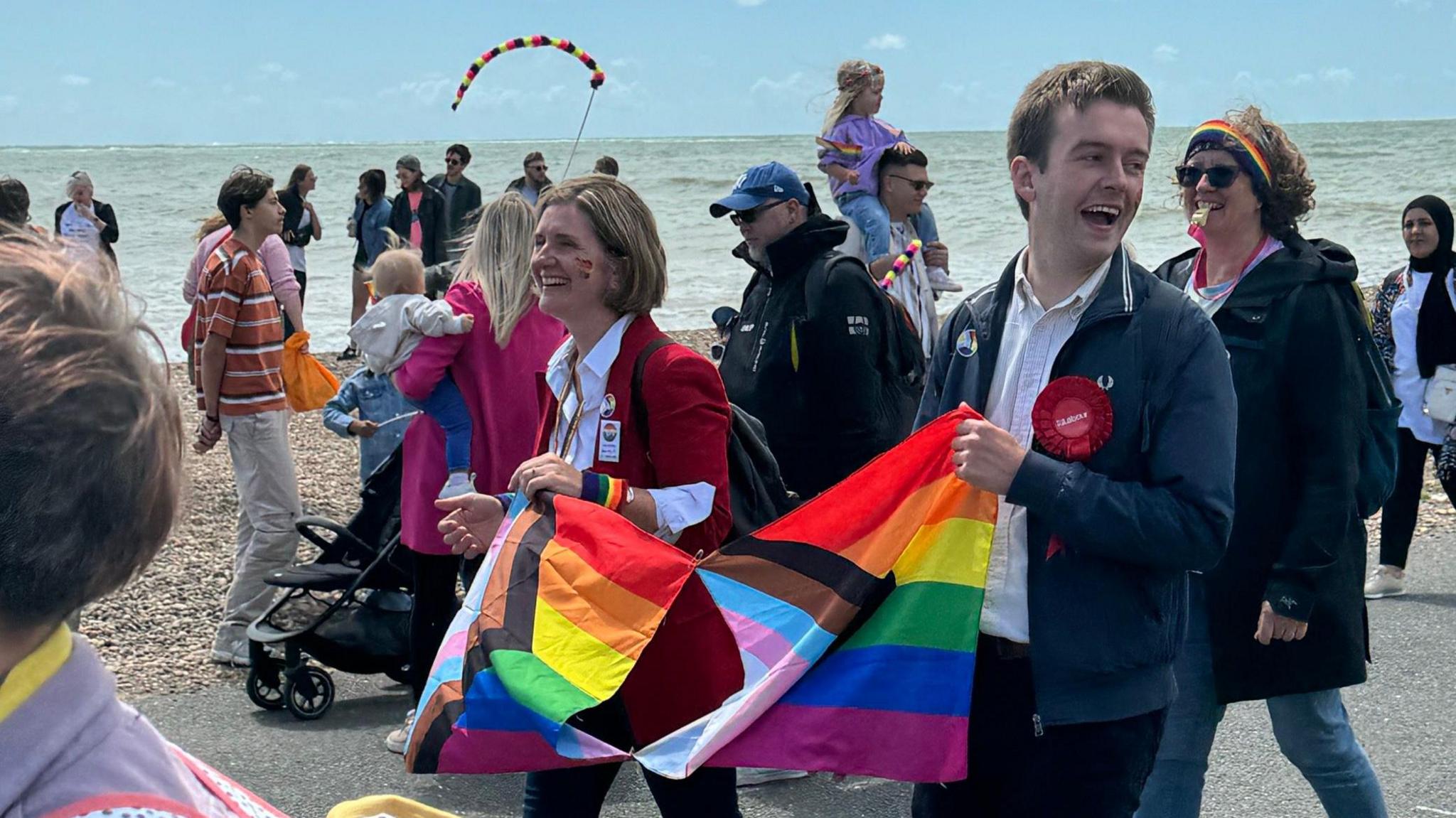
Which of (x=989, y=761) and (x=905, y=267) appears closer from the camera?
(x=989, y=761)

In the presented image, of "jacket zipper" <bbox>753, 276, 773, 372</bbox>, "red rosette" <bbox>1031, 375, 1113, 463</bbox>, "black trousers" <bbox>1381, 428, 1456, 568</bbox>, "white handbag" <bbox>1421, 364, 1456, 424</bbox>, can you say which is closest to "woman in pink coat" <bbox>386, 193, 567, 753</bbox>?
"jacket zipper" <bbox>753, 276, 773, 372</bbox>

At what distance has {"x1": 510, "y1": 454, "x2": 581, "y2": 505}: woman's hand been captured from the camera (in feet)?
10.7

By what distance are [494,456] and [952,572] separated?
280 centimetres

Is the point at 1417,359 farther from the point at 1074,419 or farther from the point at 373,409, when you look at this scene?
the point at 1074,419

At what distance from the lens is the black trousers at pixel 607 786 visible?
128 inches

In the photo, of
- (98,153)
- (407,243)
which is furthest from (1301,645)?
(98,153)

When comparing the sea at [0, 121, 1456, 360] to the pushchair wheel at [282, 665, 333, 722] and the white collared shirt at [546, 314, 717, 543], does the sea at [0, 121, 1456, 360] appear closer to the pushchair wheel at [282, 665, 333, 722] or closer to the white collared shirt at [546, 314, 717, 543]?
the white collared shirt at [546, 314, 717, 543]

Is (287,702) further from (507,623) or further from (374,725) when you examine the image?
(507,623)

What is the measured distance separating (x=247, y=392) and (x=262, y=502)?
20.9 inches

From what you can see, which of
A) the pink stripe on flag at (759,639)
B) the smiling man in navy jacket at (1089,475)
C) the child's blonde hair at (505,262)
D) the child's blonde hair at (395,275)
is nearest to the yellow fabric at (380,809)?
the smiling man in navy jacket at (1089,475)

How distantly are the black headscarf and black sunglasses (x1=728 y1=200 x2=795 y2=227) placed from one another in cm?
390

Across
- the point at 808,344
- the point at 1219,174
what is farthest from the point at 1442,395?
the point at 1219,174

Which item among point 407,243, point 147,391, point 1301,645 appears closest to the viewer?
point 147,391

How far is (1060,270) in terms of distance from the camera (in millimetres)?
2826
